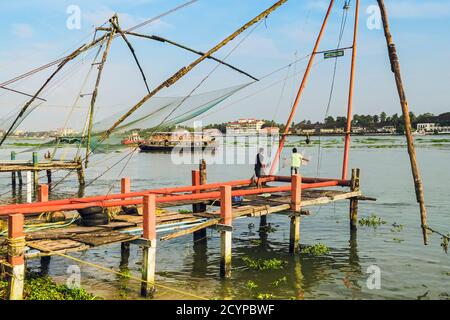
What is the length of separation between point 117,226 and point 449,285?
9.51 m

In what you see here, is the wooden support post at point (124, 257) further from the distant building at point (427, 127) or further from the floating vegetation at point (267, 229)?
the distant building at point (427, 127)

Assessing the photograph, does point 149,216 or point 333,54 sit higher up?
point 333,54

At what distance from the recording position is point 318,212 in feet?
77.9

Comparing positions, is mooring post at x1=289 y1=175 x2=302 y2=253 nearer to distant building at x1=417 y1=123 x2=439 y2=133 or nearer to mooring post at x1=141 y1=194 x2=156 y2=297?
mooring post at x1=141 y1=194 x2=156 y2=297

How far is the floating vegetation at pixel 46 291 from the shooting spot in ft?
31.3

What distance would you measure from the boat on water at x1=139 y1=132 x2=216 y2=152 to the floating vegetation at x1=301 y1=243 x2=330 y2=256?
2467 inches

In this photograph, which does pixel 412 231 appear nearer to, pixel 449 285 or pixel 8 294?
pixel 449 285

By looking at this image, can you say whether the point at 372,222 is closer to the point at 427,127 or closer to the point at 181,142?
the point at 181,142

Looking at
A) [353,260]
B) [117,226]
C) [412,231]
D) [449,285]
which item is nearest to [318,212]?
[412,231]

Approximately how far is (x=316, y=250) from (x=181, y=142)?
66567 millimetres

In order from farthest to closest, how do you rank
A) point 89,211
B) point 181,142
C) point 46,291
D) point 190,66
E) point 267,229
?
point 181,142 < point 267,229 < point 89,211 < point 46,291 < point 190,66

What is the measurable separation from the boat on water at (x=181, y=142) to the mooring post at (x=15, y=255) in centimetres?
6886

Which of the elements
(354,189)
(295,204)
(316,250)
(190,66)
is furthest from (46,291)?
(354,189)

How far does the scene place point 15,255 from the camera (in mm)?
8680
